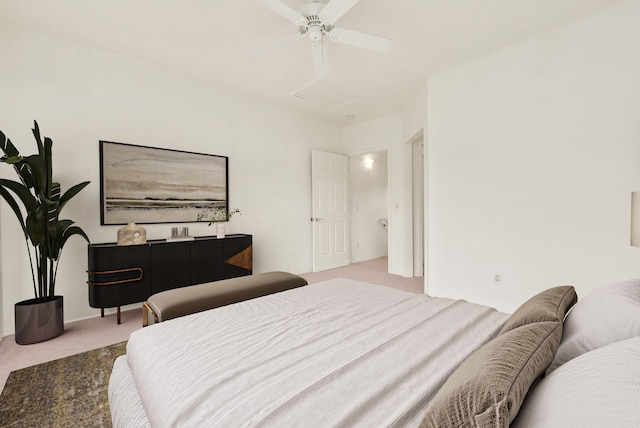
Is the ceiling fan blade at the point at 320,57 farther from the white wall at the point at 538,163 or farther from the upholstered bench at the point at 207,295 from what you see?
the upholstered bench at the point at 207,295

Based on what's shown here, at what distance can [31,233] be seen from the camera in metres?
2.39

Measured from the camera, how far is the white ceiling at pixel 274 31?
7.73 ft

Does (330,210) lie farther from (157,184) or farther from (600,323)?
(600,323)

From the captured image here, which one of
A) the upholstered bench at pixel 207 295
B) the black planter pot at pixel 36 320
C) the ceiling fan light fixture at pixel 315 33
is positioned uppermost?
the ceiling fan light fixture at pixel 315 33

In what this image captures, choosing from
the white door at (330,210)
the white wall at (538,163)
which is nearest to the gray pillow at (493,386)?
the white wall at (538,163)

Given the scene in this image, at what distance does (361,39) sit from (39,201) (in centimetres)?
297

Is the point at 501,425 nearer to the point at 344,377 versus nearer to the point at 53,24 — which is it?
the point at 344,377

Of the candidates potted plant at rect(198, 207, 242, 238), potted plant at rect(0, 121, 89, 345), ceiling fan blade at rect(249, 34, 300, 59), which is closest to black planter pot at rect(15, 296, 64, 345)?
potted plant at rect(0, 121, 89, 345)

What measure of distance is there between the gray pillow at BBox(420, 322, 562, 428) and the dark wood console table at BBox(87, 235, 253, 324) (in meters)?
3.11

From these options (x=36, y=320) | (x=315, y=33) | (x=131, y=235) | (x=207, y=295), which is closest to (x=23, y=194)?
(x=131, y=235)

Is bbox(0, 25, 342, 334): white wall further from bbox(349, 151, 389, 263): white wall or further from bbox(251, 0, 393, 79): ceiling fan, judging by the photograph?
bbox(251, 0, 393, 79): ceiling fan

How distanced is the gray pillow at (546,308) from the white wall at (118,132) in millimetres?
3575

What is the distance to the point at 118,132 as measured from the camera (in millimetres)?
3195

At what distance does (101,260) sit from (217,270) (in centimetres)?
115
